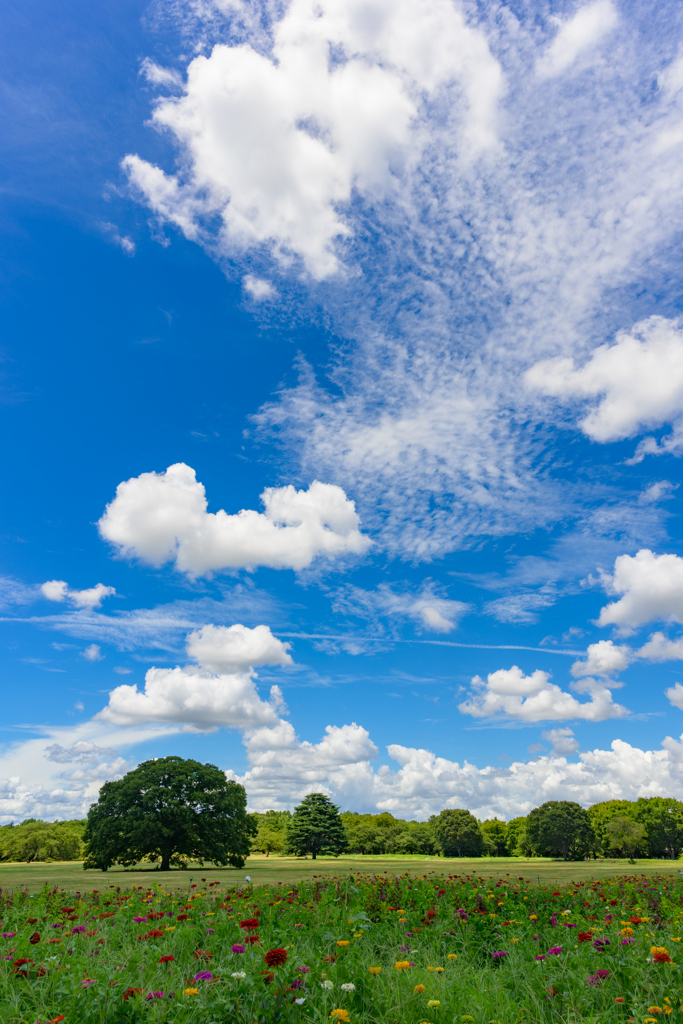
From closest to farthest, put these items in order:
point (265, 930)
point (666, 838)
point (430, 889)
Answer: point (265, 930), point (430, 889), point (666, 838)

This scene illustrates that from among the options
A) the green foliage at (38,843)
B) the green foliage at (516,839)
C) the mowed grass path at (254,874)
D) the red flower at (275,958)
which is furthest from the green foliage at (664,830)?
the red flower at (275,958)

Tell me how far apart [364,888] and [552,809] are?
269 feet

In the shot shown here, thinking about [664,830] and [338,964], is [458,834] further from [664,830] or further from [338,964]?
[338,964]

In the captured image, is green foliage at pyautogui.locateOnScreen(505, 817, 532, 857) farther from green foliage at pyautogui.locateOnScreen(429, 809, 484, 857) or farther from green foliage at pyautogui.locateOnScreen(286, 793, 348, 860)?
green foliage at pyautogui.locateOnScreen(286, 793, 348, 860)

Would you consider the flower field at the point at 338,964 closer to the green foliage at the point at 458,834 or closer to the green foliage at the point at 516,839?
the green foliage at the point at 458,834

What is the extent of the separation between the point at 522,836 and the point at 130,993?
331ft

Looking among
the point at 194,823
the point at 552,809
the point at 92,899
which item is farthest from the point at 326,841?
the point at 92,899

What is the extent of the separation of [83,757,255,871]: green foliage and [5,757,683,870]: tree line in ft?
0.25

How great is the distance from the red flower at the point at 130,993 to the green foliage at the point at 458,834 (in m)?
93.6

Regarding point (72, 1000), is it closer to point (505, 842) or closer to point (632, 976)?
point (632, 976)

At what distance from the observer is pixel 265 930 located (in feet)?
25.2

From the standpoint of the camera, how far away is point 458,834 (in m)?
85.5

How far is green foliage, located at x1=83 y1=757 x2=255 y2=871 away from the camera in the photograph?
4256 cm

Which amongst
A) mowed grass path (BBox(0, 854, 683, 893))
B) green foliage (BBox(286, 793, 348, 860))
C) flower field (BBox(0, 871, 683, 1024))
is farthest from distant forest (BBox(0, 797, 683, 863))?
flower field (BBox(0, 871, 683, 1024))
